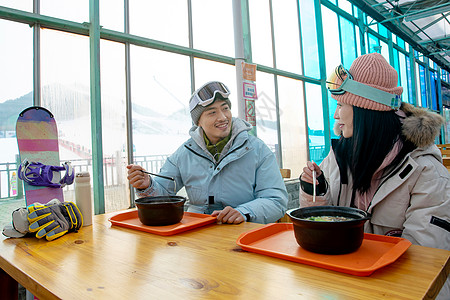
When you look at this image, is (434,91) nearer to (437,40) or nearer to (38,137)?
(437,40)

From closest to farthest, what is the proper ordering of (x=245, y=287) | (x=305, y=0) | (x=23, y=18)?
1. (x=245, y=287)
2. (x=23, y=18)
3. (x=305, y=0)

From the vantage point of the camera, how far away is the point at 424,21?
10.5m

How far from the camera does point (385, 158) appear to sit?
1246 mm

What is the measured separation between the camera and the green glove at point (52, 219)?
3.82 ft

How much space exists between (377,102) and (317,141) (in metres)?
A: 5.29

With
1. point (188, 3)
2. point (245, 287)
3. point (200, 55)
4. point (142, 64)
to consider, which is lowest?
point (245, 287)

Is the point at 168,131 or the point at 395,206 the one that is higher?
the point at 168,131

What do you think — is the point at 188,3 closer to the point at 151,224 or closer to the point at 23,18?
the point at 23,18

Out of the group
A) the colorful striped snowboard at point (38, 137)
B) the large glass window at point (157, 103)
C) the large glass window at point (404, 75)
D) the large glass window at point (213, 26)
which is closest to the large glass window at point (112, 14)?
the large glass window at point (157, 103)

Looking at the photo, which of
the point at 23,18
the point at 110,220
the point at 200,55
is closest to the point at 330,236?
the point at 110,220

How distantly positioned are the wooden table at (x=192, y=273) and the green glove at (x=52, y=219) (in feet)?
0.22

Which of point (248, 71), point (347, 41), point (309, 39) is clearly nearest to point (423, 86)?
point (347, 41)

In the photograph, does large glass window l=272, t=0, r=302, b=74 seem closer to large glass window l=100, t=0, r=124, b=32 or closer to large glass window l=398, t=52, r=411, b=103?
large glass window l=100, t=0, r=124, b=32

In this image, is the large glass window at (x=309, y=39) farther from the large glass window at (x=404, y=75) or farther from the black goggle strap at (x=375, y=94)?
the large glass window at (x=404, y=75)
